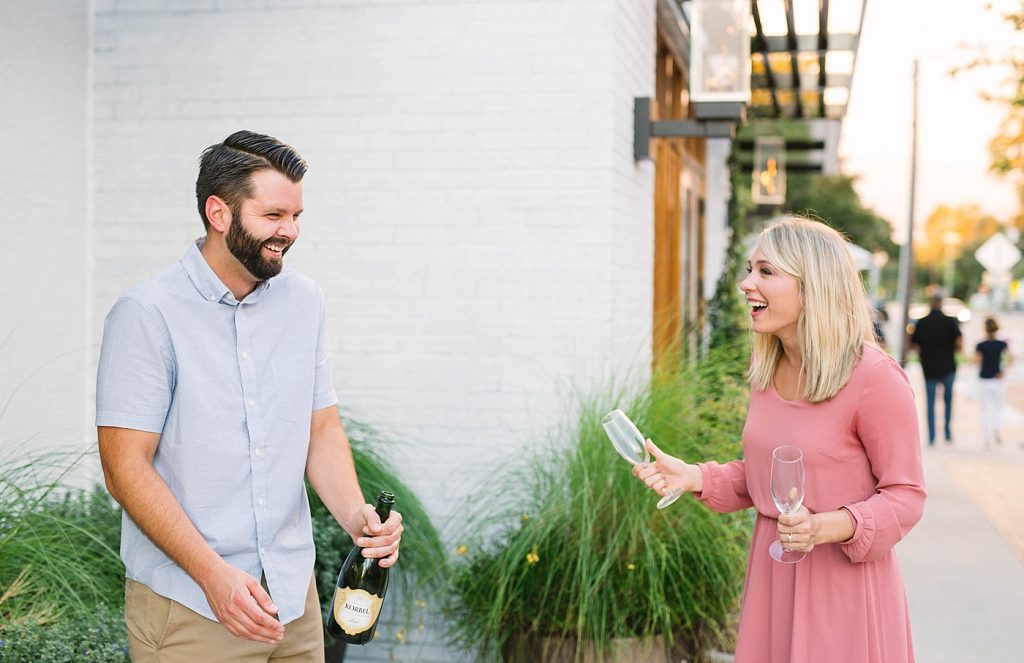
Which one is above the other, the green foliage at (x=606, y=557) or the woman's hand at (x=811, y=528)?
Result: the woman's hand at (x=811, y=528)

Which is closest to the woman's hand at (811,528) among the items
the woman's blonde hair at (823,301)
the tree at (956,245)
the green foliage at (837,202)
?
the woman's blonde hair at (823,301)

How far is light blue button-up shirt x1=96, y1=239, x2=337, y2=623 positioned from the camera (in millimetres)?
2328

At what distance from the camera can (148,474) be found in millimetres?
2285

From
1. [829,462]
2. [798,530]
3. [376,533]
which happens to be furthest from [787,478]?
[376,533]

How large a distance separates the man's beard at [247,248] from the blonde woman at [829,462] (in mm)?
1224

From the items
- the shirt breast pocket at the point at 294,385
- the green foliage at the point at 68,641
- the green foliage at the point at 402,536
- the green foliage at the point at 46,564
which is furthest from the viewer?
the green foliage at the point at 402,536

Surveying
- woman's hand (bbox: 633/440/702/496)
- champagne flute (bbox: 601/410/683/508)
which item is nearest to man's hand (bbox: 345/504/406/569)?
champagne flute (bbox: 601/410/683/508)

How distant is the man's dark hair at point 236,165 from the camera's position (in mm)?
2422

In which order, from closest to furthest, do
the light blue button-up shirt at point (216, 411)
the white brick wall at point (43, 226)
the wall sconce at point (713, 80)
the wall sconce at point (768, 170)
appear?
1. the light blue button-up shirt at point (216, 411)
2. the white brick wall at point (43, 226)
3. the wall sconce at point (713, 80)
4. the wall sconce at point (768, 170)

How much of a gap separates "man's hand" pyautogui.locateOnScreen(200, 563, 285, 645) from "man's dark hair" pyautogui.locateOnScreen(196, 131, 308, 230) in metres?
0.77

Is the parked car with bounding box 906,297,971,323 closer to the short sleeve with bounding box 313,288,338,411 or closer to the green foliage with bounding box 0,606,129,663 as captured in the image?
the green foliage with bounding box 0,606,129,663

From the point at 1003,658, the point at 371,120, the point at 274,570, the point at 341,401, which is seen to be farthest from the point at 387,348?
the point at 1003,658

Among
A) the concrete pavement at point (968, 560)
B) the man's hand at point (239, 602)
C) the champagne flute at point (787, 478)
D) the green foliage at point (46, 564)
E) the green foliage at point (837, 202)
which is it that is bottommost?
the concrete pavement at point (968, 560)

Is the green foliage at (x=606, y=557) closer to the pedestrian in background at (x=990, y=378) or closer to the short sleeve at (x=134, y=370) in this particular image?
the short sleeve at (x=134, y=370)
